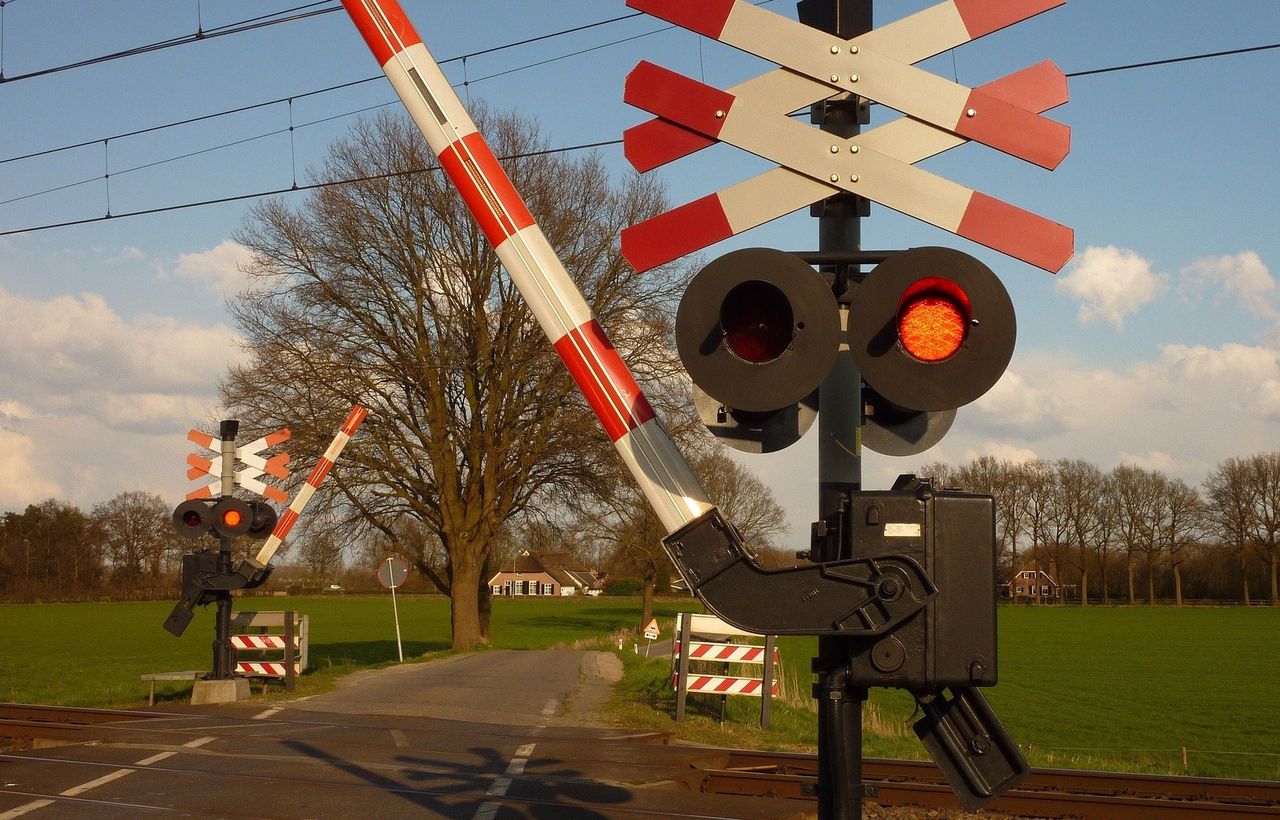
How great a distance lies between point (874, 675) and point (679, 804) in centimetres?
522

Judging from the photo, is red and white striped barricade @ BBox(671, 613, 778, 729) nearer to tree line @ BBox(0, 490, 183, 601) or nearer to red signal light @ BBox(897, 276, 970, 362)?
red signal light @ BBox(897, 276, 970, 362)

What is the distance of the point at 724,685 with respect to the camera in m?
12.4

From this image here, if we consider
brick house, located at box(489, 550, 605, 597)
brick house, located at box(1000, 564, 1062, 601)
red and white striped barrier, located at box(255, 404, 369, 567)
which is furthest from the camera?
brick house, located at box(489, 550, 605, 597)

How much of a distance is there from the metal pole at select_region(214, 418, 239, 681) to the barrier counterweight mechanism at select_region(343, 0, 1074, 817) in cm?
1213

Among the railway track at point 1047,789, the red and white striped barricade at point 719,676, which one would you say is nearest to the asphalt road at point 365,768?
the railway track at point 1047,789

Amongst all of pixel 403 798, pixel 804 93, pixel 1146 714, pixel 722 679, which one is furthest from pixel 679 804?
pixel 1146 714

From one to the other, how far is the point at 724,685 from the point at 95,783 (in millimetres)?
6504

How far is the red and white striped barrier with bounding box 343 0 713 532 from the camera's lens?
294cm

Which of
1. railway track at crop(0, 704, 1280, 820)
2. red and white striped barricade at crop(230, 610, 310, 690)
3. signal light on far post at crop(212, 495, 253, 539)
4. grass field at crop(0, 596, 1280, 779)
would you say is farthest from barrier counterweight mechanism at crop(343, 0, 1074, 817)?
red and white striped barricade at crop(230, 610, 310, 690)

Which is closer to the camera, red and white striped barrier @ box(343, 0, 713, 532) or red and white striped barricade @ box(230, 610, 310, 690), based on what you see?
red and white striped barrier @ box(343, 0, 713, 532)

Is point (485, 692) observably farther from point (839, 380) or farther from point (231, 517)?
point (839, 380)

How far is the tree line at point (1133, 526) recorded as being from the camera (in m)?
95.8

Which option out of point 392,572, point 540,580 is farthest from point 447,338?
point 540,580

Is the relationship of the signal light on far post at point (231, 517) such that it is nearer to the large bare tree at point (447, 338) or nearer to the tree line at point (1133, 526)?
the large bare tree at point (447, 338)
